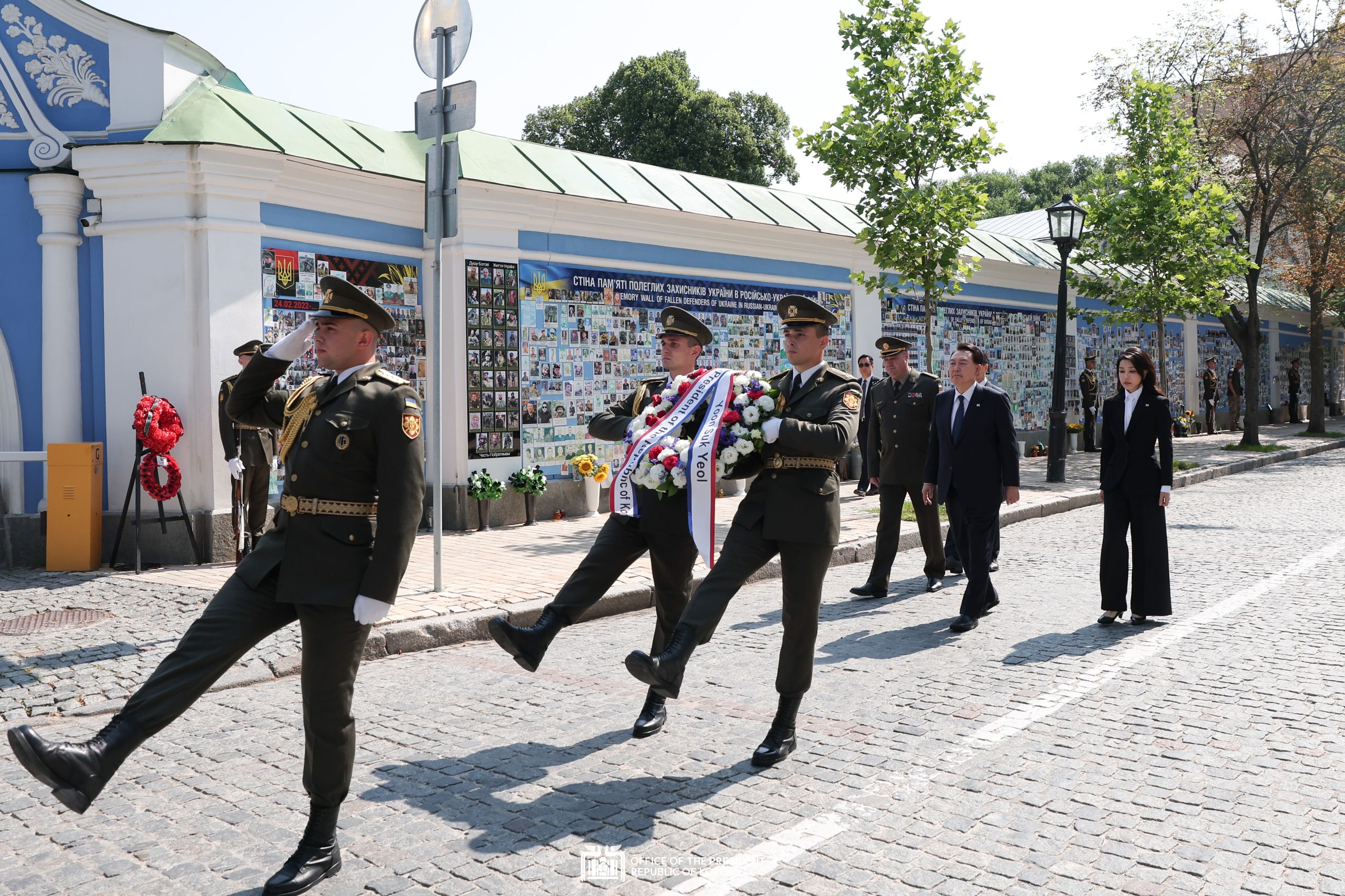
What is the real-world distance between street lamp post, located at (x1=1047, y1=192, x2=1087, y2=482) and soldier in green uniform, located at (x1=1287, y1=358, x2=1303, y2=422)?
20.5 meters

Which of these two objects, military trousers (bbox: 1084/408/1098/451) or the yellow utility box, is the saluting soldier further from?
military trousers (bbox: 1084/408/1098/451)

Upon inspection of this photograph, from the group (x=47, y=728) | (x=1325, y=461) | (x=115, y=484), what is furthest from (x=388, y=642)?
(x=1325, y=461)

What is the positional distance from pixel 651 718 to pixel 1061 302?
14043mm

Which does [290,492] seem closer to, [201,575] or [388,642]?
[388,642]

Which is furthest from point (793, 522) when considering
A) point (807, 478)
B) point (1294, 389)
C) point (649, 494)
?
point (1294, 389)

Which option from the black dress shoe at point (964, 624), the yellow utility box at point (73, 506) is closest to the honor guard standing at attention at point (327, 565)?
the black dress shoe at point (964, 624)

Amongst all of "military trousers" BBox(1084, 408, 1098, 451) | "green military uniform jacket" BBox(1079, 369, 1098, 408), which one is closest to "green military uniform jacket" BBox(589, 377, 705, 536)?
"green military uniform jacket" BBox(1079, 369, 1098, 408)

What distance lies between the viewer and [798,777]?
4441 millimetres

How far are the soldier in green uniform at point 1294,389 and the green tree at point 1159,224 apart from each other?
13.4 meters

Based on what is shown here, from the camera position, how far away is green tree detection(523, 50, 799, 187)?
129 ft

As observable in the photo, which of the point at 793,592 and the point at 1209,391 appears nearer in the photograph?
the point at 793,592

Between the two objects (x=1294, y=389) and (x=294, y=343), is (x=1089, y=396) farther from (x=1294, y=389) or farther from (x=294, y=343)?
(x=294, y=343)

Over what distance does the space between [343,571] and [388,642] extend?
3.41 meters

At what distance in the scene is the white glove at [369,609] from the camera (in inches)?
140
